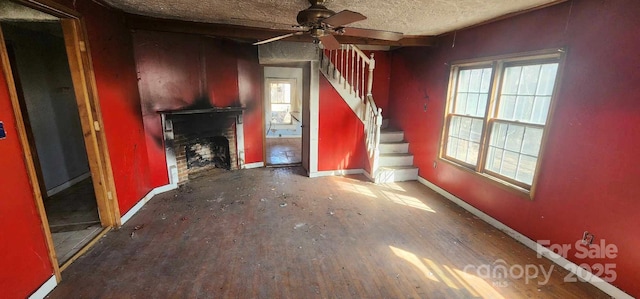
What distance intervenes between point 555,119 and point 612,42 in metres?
0.72

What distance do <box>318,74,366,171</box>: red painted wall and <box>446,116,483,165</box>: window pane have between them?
1602mm

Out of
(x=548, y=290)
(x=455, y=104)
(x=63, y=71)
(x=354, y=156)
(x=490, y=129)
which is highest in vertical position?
(x=63, y=71)

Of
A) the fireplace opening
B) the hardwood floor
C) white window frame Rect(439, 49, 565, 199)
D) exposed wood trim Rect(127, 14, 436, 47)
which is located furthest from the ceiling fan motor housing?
the hardwood floor

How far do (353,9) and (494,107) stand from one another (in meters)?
2.13

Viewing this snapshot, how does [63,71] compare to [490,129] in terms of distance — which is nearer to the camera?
Result: [490,129]

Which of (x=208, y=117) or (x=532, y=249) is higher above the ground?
(x=208, y=117)

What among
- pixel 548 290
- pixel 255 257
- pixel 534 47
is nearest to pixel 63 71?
pixel 255 257

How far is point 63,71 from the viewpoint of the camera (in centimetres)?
412

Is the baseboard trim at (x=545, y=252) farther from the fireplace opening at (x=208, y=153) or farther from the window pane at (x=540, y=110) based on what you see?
the fireplace opening at (x=208, y=153)

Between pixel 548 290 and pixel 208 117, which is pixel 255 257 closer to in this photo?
pixel 548 290

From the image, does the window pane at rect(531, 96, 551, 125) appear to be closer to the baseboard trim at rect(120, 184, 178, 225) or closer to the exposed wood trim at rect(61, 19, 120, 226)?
the exposed wood trim at rect(61, 19, 120, 226)

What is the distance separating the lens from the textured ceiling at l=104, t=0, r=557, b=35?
2494 mm

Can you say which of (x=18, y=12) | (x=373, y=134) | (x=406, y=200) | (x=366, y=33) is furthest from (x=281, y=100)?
(x=18, y=12)

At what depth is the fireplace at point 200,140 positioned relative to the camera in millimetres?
4117
